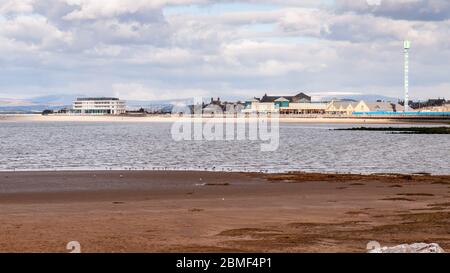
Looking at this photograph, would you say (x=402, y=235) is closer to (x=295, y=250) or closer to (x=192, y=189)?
(x=295, y=250)

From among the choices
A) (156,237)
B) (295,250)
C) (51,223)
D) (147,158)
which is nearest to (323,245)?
(295,250)

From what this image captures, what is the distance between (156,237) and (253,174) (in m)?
23.4

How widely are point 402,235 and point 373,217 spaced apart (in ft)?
12.7

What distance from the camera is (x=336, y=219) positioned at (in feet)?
65.0

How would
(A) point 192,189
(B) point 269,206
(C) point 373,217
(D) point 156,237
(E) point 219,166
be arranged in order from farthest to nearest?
(E) point 219,166
(A) point 192,189
(B) point 269,206
(C) point 373,217
(D) point 156,237

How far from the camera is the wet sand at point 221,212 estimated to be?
1541cm

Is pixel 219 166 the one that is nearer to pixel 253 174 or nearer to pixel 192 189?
pixel 253 174

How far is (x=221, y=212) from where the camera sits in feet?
71.3

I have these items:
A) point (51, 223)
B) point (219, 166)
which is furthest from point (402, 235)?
point (219, 166)

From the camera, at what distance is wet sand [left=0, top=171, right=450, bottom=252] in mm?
15414

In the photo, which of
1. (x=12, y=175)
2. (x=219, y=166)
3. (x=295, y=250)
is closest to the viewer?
(x=295, y=250)

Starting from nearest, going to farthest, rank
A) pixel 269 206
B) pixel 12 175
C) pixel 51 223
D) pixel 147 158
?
pixel 51 223 → pixel 269 206 → pixel 12 175 → pixel 147 158

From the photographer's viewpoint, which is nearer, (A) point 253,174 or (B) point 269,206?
(B) point 269,206

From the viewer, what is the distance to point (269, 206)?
23.8 metres
